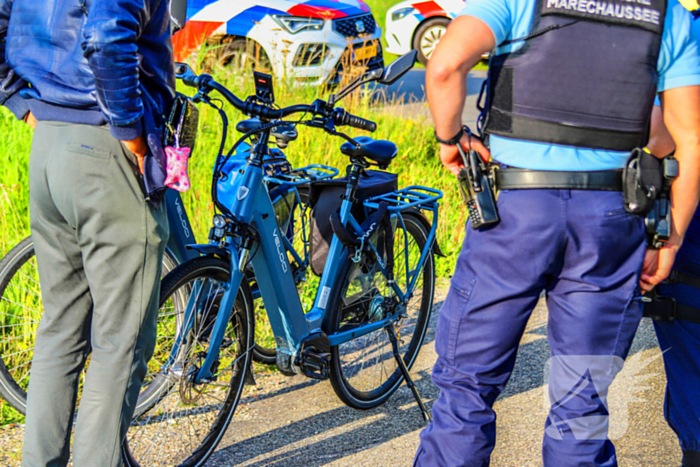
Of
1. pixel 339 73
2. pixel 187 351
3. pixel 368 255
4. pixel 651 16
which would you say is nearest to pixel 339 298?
pixel 368 255

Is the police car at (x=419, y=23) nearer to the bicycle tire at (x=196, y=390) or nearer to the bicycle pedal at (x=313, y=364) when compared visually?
the bicycle pedal at (x=313, y=364)

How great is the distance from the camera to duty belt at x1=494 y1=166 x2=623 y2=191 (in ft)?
6.29

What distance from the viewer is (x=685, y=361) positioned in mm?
2594

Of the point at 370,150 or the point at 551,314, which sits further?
the point at 370,150

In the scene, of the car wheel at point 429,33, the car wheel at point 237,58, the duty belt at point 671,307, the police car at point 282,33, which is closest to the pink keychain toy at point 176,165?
the duty belt at point 671,307

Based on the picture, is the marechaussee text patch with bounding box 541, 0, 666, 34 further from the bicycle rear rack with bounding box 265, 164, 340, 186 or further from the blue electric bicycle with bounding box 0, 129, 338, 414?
the bicycle rear rack with bounding box 265, 164, 340, 186

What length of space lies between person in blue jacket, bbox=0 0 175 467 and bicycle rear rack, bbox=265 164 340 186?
126cm

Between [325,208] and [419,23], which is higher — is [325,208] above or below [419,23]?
above

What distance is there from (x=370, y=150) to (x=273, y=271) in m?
0.70

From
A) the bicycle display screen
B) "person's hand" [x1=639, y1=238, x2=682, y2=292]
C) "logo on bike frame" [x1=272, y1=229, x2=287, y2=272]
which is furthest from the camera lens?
"logo on bike frame" [x1=272, y1=229, x2=287, y2=272]

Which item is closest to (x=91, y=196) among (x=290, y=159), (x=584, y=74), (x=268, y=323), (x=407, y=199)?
(x=584, y=74)

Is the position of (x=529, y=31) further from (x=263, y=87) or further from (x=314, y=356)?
(x=314, y=356)

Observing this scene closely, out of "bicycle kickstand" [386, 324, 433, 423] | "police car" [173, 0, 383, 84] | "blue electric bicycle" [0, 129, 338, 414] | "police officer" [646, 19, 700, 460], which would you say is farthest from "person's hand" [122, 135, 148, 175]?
"police car" [173, 0, 383, 84]

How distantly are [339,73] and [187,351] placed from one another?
14.5 ft
